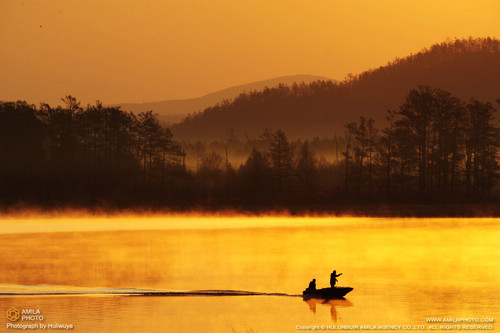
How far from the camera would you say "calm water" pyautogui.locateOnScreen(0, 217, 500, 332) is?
37344 millimetres

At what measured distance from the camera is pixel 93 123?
493ft

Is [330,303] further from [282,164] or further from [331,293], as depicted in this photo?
[282,164]

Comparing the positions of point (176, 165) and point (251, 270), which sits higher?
point (176, 165)

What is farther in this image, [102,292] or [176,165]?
[176,165]

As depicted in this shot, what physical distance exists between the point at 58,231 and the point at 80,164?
165ft

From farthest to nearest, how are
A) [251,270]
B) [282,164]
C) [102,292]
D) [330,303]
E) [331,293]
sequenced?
[282,164], [251,270], [102,292], [330,303], [331,293]

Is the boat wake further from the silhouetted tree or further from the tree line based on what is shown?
the silhouetted tree

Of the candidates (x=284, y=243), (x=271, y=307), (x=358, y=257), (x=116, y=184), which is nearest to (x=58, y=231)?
(x=284, y=243)
